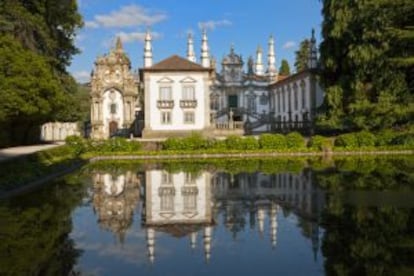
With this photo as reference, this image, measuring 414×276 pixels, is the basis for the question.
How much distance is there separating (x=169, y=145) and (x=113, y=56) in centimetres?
3117

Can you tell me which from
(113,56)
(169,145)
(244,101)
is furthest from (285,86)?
(169,145)

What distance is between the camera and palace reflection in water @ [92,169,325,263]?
11719mm

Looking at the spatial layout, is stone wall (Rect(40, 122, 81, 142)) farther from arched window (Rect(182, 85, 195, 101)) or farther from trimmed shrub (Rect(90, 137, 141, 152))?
trimmed shrub (Rect(90, 137, 141, 152))

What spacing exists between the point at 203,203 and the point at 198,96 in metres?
37.9

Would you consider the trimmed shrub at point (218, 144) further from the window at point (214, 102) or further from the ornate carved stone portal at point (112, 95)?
the window at point (214, 102)

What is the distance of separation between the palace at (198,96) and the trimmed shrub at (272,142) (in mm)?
12591

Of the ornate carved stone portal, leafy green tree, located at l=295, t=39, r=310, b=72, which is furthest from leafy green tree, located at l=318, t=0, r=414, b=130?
leafy green tree, located at l=295, t=39, r=310, b=72

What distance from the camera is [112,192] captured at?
1842 centimetres

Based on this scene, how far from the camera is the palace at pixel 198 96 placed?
172ft

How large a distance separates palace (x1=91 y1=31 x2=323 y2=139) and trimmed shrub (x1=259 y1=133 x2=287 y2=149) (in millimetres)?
12591

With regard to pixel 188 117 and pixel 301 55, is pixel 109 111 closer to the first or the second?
pixel 188 117

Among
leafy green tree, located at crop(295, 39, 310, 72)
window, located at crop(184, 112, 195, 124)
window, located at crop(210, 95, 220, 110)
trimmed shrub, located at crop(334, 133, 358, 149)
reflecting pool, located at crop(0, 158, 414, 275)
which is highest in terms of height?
leafy green tree, located at crop(295, 39, 310, 72)

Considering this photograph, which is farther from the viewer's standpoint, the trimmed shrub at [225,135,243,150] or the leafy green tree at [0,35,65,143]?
the trimmed shrub at [225,135,243,150]

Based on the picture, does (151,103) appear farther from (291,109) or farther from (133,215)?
(133,215)
